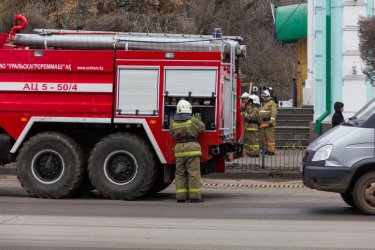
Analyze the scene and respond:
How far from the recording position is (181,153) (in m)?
13.5

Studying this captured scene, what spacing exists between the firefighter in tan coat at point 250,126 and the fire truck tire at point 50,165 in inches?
251

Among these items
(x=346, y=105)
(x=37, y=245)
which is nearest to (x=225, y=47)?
(x=37, y=245)

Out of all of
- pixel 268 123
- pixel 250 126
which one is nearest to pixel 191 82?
pixel 250 126

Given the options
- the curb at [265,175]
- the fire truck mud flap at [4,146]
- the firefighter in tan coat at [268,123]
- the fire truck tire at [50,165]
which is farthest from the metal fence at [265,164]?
the fire truck mud flap at [4,146]

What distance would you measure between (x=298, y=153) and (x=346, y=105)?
2.35 metres

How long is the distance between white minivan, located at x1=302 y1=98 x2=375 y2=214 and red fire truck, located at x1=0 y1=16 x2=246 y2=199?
2344 millimetres

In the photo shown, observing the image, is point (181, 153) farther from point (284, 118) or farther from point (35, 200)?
point (284, 118)

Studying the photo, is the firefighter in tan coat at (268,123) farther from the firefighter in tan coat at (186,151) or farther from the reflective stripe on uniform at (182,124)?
the reflective stripe on uniform at (182,124)

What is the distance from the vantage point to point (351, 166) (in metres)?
11.9

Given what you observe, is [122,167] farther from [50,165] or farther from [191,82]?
[191,82]

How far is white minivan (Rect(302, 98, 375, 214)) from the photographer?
39.1 feet

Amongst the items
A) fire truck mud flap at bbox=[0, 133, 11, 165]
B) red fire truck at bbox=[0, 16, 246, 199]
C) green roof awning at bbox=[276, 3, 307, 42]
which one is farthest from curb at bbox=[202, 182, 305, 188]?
green roof awning at bbox=[276, 3, 307, 42]

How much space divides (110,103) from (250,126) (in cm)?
783

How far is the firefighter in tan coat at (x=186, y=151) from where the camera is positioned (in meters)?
13.4
